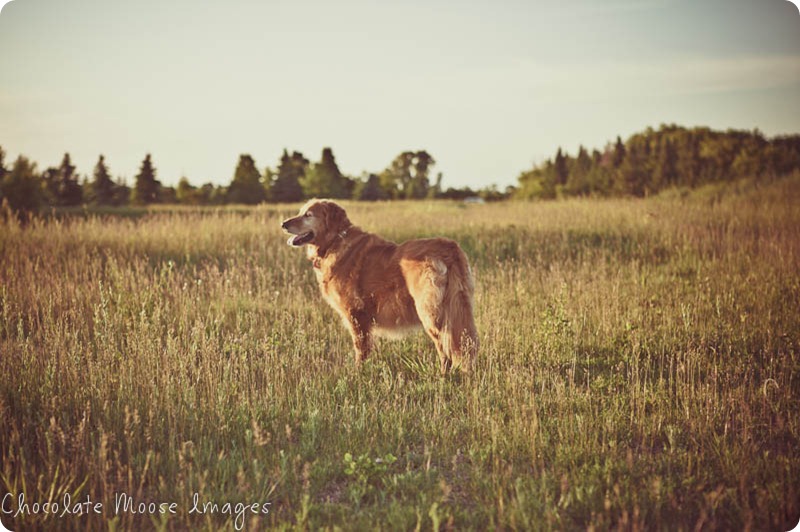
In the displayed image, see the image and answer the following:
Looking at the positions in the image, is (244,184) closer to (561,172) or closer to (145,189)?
(145,189)

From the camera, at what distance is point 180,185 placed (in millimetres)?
47281

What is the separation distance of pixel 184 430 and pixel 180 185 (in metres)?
48.4

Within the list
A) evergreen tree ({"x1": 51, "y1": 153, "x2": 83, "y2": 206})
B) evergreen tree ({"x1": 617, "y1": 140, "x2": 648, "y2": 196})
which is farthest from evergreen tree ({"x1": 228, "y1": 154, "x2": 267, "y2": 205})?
evergreen tree ({"x1": 617, "y1": 140, "x2": 648, "y2": 196})

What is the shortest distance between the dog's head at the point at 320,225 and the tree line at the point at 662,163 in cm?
1171

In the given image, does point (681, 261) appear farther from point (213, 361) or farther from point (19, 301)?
point (19, 301)

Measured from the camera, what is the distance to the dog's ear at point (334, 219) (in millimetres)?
5391

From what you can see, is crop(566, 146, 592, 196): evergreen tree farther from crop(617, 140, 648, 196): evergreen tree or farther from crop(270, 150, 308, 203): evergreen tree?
crop(270, 150, 308, 203): evergreen tree

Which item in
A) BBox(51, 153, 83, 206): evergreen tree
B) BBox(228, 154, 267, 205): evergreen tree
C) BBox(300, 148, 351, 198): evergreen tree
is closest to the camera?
BBox(51, 153, 83, 206): evergreen tree

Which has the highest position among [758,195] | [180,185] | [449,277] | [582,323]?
[180,185]

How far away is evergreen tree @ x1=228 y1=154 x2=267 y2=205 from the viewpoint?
40406mm

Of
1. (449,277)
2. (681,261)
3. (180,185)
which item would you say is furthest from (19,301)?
(180,185)

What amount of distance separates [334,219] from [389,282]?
102 centimetres

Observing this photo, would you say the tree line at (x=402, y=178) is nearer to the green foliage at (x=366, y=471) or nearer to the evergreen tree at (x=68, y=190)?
the evergreen tree at (x=68, y=190)

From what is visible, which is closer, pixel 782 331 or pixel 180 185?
pixel 782 331
